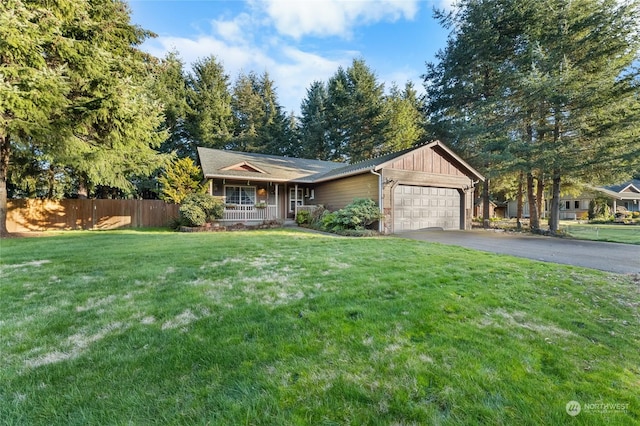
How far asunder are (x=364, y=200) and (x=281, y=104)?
80.6 ft

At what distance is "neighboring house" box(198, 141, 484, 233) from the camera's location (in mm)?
12344

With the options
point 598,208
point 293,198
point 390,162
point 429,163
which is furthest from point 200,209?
point 598,208

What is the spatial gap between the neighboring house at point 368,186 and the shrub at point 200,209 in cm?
90

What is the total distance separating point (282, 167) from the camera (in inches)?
678

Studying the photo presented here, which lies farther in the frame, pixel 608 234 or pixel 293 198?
pixel 293 198

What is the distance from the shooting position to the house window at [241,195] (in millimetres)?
15617

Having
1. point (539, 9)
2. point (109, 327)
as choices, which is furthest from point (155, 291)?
point (539, 9)

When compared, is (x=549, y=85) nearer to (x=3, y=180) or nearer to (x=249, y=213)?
(x=249, y=213)

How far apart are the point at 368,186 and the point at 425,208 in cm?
321

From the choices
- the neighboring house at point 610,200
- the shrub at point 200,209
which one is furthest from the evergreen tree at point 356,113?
the neighboring house at point 610,200

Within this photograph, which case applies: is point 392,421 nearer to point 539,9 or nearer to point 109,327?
point 109,327

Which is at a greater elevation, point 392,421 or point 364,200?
point 364,200

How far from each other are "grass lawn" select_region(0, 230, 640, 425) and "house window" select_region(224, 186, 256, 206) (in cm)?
1096

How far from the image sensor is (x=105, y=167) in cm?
1236
